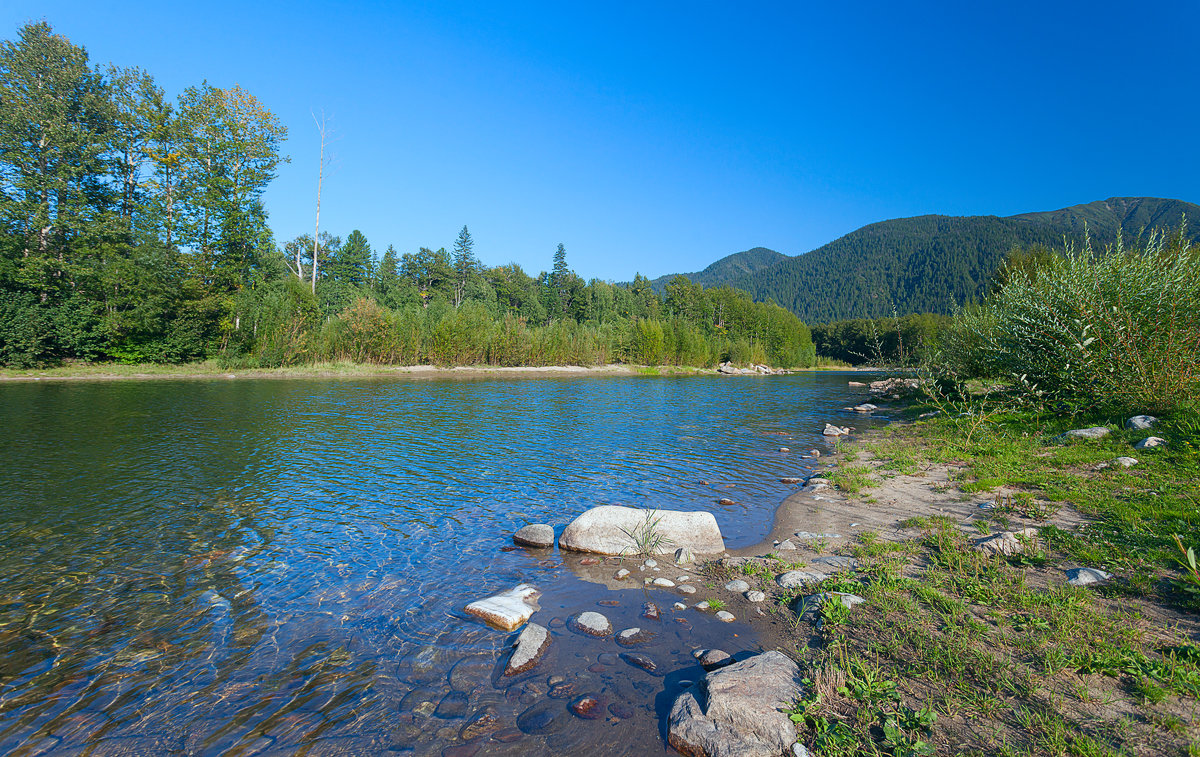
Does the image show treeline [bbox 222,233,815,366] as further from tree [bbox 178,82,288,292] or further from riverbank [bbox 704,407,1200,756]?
riverbank [bbox 704,407,1200,756]

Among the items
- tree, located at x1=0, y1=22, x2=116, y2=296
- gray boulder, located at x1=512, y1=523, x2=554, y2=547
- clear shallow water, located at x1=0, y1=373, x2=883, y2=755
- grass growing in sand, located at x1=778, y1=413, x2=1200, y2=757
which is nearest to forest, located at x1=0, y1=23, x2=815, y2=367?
tree, located at x1=0, y1=22, x2=116, y2=296

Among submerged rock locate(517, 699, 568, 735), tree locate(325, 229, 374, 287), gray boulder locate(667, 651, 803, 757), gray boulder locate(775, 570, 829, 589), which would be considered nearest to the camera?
gray boulder locate(667, 651, 803, 757)

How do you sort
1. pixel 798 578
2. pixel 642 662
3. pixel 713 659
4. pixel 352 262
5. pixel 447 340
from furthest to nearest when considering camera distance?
pixel 352 262 < pixel 447 340 < pixel 798 578 < pixel 642 662 < pixel 713 659

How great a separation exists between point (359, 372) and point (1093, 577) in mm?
47427

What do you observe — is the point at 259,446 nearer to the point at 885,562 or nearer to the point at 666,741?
the point at 666,741

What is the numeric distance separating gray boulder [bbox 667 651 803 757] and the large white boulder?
134 inches

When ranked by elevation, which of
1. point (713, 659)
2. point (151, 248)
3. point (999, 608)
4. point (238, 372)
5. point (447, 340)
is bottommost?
point (713, 659)

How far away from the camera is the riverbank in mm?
3246

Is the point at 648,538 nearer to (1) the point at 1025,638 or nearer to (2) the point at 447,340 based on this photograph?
(1) the point at 1025,638

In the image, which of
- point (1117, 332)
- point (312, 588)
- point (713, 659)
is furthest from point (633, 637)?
point (1117, 332)

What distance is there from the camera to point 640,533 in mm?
7605

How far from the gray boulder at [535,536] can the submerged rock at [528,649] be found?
8.24 feet

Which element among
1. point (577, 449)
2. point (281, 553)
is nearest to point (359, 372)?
point (577, 449)

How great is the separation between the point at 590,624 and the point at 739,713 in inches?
83.4
